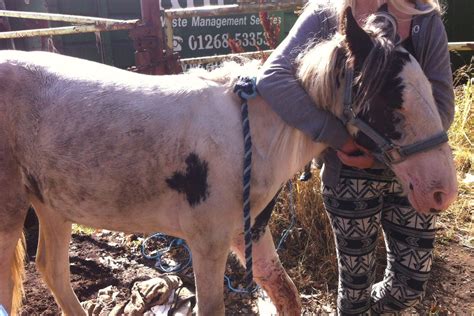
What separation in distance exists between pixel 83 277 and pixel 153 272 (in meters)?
0.51

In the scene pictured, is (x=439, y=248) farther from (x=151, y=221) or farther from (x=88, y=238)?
(x=88, y=238)

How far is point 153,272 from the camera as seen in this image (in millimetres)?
3252

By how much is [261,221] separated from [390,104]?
81 cm

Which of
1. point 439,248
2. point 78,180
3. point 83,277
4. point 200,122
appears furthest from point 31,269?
point 439,248

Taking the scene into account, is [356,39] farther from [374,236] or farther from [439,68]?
[374,236]

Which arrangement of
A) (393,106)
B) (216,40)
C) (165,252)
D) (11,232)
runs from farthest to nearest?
(216,40)
(165,252)
(11,232)
(393,106)

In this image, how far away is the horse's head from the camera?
1.57 meters

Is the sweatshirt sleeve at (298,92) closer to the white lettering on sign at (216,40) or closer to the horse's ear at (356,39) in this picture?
the horse's ear at (356,39)

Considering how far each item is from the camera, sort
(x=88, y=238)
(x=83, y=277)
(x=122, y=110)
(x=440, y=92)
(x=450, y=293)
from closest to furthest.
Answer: (x=440, y=92), (x=122, y=110), (x=450, y=293), (x=83, y=277), (x=88, y=238)

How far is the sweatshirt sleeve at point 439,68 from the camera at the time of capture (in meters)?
1.76

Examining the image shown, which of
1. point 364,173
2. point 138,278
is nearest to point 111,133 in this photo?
point 364,173

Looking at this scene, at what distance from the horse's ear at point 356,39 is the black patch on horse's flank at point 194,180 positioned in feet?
2.39

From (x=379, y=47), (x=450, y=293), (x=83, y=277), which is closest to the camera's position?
(x=379, y=47)

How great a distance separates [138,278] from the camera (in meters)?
3.16
